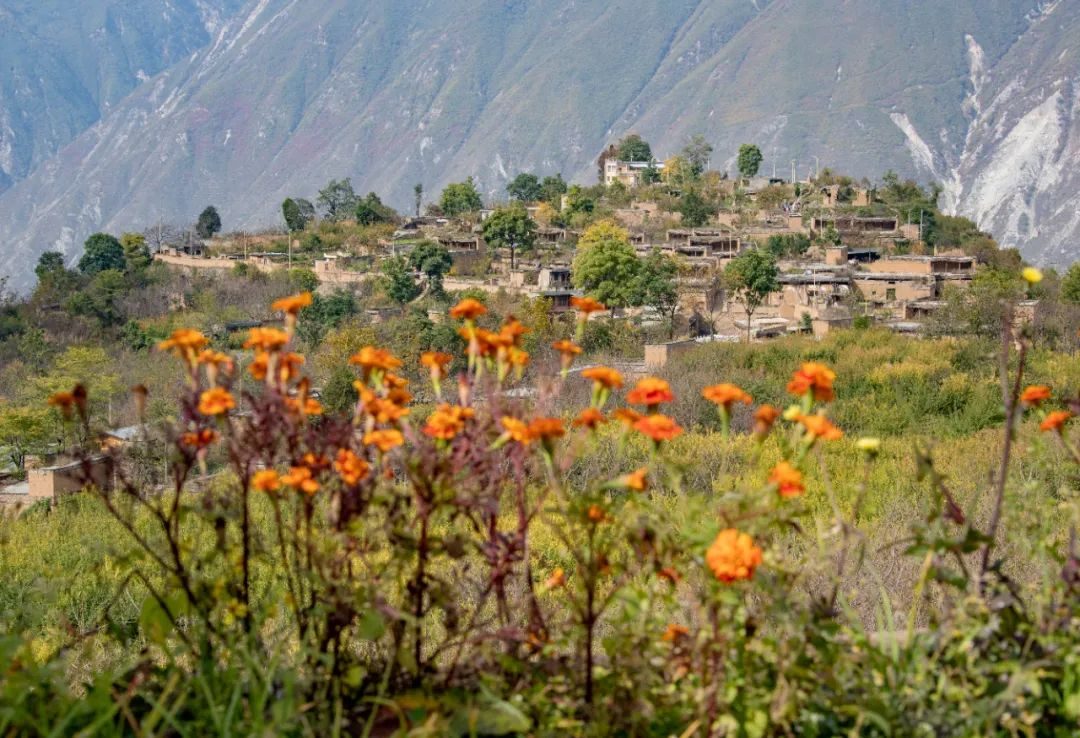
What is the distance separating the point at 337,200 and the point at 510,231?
1762 centimetres

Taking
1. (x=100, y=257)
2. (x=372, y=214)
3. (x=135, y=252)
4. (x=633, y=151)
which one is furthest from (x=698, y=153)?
(x=100, y=257)

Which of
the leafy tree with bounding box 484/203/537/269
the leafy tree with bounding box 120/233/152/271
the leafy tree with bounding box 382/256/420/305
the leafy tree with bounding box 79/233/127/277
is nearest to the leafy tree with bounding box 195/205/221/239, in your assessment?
the leafy tree with bounding box 120/233/152/271

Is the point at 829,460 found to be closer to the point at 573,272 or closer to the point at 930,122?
the point at 573,272

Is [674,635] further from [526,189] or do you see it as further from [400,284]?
[526,189]

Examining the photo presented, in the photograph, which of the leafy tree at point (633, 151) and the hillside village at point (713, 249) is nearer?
the hillside village at point (713, 249)

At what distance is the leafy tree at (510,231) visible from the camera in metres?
39.9

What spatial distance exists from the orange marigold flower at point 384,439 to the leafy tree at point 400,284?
110ft

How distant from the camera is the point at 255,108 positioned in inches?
6983

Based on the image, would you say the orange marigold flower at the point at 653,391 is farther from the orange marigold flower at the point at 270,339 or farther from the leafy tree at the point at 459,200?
the leafy tree at the point at 459,200

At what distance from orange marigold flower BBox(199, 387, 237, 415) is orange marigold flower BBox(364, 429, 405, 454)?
22 centimetres

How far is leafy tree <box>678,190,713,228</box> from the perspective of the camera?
146ft

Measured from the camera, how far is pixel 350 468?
202 centimetres

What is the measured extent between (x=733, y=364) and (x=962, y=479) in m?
10.5

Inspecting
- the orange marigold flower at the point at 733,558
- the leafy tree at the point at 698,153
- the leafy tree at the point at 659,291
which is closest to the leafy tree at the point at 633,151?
the leafy tree at the point at 698,153
